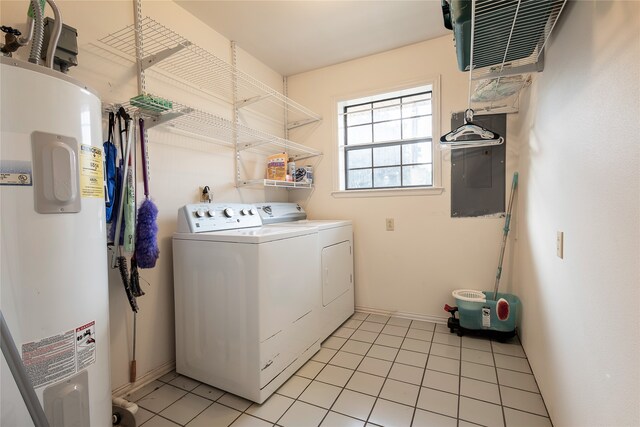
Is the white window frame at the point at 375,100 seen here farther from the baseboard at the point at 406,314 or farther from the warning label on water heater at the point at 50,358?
the warning label on water heater at the point at 50,358

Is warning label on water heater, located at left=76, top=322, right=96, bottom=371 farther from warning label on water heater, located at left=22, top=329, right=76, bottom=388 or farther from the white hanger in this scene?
the white hanger

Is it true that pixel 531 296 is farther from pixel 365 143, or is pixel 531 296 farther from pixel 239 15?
pixel 239 15

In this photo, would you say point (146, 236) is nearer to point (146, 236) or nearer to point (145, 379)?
point (146, 236)

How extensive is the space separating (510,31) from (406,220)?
5.39 feet

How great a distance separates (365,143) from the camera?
113 inches

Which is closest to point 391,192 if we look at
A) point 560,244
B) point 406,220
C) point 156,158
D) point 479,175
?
point 406,220

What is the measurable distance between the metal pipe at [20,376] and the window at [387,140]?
247 centimetres

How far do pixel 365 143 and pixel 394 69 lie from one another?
71 cm

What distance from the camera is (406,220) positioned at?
2.61m

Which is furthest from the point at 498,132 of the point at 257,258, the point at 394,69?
the point at 257,258

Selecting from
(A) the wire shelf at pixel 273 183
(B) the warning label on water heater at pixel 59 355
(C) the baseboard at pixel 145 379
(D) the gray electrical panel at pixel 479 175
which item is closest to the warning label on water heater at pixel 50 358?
(B) the warning label on water heater at pixel 59 355

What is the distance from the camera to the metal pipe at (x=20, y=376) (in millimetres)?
738

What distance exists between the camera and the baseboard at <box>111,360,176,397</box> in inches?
61.6

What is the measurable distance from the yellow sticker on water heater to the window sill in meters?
2.07
